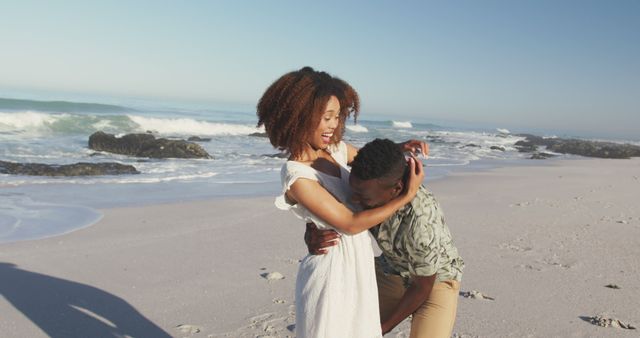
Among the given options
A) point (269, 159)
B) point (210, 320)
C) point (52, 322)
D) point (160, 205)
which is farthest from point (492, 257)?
point (269, 159)

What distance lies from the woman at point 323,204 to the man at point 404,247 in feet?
0.22

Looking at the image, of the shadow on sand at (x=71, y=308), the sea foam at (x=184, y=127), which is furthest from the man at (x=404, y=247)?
the sea foam at (x=184, y=127)

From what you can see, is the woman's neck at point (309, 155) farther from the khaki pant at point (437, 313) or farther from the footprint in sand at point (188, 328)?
the footprint in sand at point (188, 328)

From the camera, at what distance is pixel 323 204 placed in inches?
91.4

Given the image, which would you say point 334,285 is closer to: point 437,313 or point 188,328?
point 437,313

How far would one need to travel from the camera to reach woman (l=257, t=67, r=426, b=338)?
92.3 inches

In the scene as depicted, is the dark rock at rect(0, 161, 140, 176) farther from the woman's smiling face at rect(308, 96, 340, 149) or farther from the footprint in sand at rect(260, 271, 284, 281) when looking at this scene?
the woman's smiling face at rect(308, 96, 340, 149)

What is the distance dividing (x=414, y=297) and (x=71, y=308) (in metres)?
3.39

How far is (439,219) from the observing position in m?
2.58

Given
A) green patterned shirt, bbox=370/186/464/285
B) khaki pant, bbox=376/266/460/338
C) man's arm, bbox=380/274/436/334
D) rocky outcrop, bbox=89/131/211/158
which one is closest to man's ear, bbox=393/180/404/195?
green patterned shirt, bbox=370/186/464/285

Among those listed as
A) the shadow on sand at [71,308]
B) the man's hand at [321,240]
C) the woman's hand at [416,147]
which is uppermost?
the woman's hand at [416,147]

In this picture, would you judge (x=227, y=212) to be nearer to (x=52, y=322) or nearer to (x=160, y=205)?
(x=160, y=205)

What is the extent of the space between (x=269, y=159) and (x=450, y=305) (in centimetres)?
1686

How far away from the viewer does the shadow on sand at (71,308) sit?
4398 mm
